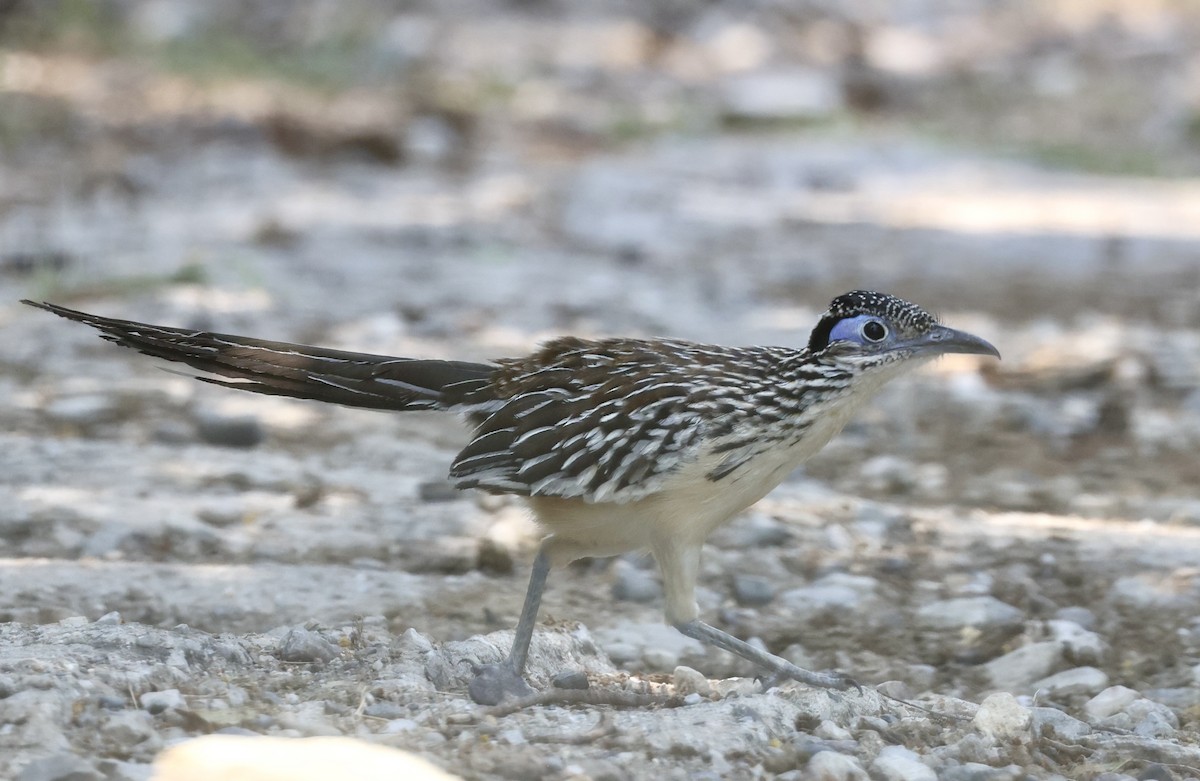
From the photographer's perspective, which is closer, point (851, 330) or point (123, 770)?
point (123, 770)

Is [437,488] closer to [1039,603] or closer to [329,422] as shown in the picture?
[329,422]

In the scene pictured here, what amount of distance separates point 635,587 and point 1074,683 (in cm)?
139

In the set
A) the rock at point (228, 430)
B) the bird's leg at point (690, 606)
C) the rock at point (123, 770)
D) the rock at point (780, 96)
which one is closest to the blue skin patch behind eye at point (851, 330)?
the bird's leg at point (690, 606)

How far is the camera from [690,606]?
4035 mm

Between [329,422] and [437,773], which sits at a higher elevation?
[329,422]

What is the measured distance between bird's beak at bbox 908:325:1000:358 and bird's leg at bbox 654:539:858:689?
76 cm

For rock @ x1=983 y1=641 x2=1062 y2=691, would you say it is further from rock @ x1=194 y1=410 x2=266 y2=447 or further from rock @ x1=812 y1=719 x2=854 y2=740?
rock @ x1=194 y1=410 x2=266 y2=447

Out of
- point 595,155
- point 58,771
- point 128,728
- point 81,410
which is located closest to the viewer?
point 58,771

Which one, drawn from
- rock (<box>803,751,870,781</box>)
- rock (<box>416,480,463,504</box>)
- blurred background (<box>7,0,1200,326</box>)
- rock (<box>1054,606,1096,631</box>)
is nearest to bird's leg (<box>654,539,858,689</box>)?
rock (<box>803,751,870,781</box>)

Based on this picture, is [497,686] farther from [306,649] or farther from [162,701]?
[162,701]

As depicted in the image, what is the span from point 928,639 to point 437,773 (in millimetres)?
2085

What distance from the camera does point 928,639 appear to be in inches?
191

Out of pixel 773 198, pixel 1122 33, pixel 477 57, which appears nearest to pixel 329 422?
pixel 773 198

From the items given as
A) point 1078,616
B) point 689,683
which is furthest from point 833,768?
point 1078,616
